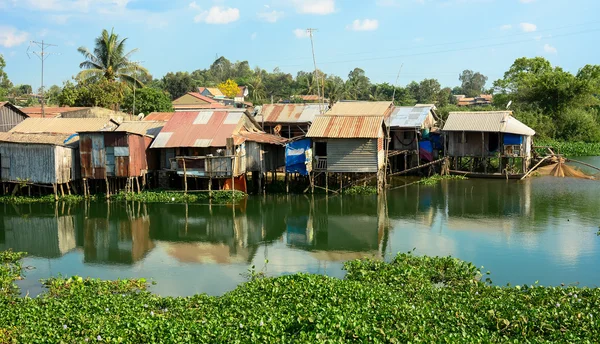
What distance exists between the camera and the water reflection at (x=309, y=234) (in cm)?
1475

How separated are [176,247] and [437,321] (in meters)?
10.4

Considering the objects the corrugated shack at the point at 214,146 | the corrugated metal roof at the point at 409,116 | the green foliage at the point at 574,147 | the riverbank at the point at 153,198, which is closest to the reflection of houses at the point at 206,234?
the riverbank at the point at 153,198

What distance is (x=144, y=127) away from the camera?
28.5m

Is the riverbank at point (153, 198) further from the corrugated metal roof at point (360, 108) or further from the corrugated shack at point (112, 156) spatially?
the corrugated metal roof at point (360, 108)

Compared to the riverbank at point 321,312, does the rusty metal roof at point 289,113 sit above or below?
above

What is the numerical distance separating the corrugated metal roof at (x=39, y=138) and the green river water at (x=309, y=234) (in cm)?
287

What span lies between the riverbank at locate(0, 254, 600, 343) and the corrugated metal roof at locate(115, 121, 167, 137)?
15.7 meters

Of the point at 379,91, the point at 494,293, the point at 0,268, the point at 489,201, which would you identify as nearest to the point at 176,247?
the point at 0,268

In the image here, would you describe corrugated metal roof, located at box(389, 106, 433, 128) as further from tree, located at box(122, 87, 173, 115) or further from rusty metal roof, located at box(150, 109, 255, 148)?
tree, located at box(122, 87, 173, 115)

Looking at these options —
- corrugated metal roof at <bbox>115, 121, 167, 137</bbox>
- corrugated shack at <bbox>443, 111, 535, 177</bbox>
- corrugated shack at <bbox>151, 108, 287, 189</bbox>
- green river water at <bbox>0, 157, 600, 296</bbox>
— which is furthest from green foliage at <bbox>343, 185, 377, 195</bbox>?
corrugated metal roof at <bbox>115, 121, 167, 137</bbox>

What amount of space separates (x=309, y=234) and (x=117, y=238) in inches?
267

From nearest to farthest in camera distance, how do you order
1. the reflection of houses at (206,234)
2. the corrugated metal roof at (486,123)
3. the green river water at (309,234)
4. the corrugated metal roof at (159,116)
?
the green river water at (309,234), the reflection of houses at (206,234), the corrugated metal roof at (486,123), the corrugated metal roof at (159,116)

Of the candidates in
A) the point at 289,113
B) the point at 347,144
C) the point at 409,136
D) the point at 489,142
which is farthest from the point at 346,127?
the point at 289,113

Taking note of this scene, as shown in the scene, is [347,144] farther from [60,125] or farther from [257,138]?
[60,125]
